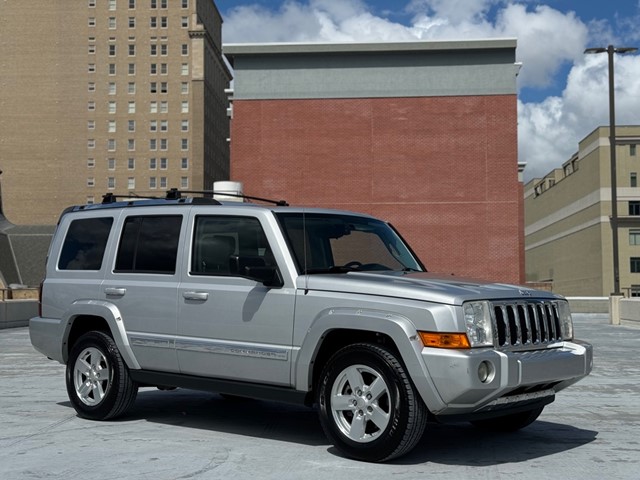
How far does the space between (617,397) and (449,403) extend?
5.32 meters

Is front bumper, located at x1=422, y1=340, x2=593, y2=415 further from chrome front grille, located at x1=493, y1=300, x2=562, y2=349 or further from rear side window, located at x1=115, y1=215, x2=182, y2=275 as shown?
rear side window, located at x1=115, y1=215, x2=182, y2=275

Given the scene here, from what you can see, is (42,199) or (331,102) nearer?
(331,102)

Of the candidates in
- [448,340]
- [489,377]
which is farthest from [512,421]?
[448,340]

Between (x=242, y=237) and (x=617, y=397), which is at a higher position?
(x=242, y=237)

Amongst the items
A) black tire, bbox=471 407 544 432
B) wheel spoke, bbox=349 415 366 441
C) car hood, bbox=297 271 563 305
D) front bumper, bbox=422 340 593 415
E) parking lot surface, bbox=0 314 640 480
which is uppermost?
car hood, bbox=297 271 563 305

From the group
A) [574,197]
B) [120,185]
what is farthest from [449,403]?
[120,185]

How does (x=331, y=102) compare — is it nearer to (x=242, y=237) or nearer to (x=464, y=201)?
(x=464, y=201)

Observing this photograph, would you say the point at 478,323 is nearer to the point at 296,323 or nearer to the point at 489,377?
the point at 489,377

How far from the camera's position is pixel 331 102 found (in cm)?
5019

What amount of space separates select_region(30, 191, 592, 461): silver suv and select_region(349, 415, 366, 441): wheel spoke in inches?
0.4

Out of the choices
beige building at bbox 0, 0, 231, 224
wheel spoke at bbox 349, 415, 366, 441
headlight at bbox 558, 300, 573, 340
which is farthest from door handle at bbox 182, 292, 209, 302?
beige building at bbox 0, 0, 231, 224

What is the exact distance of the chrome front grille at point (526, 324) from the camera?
664 cm

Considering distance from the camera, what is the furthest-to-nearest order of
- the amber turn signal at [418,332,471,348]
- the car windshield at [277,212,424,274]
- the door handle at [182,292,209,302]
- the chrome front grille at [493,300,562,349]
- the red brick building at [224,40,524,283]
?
the red brick building at [224,40,524,283] → the door handle at [182,292,209,302] → the car windshield at [277,212,424,274] → the chrome front grille at [493,300,562,349] → the amber turn signal at [418,332,471,348]

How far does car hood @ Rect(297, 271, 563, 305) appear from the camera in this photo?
6.54 meters
